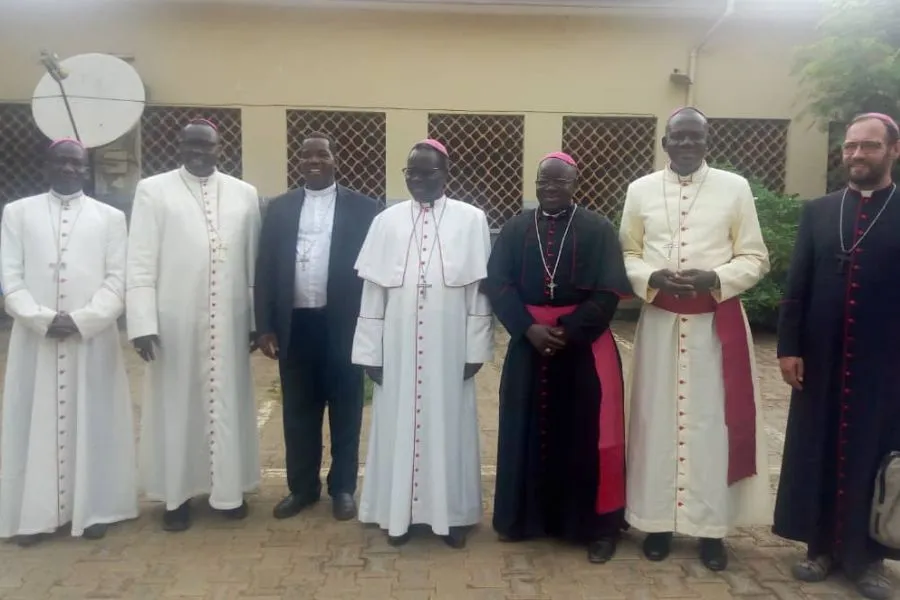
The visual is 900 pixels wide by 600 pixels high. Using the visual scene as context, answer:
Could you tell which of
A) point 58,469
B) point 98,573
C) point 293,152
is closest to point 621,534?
point 98,573

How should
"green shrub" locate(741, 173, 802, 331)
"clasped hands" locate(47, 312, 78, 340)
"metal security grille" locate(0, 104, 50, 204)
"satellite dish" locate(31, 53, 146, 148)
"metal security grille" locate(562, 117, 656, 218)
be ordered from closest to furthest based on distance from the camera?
"clasped hands" locate(47, 312, 78, 340)
"satellite dish" locate(31, 53, 146, 148)
"green shrub" locate(741, 173, 802, 331)
"metal security grille" locate(0, 104, 50, 204)
"metal security grille" locate(562, 117, 656, 218)

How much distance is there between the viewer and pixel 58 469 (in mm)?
3947

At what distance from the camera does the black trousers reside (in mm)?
4273

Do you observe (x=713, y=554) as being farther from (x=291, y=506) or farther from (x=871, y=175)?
(x=291, y=506)

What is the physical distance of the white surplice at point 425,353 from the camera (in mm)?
3896

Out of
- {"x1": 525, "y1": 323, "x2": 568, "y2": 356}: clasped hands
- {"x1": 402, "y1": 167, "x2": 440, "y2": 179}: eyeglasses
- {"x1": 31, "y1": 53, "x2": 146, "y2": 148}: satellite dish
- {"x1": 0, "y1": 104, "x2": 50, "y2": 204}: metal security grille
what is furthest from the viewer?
{"x1": 0, "y1": 104, "x2": 50, "y2": 204}: metal security grille

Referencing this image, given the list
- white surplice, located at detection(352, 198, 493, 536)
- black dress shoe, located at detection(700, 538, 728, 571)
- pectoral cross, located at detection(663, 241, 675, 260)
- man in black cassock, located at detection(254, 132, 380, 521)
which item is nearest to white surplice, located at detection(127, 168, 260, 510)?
man in black cassock, located at detection(254, 132, 380, 521)

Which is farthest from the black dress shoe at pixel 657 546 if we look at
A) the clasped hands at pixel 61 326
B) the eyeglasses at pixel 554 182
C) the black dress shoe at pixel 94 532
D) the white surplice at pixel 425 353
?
the clasped hands at pixel 61 326

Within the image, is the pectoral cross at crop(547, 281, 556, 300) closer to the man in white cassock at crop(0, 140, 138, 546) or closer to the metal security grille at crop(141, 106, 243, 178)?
the man in white cassock at crop(0, 140, 138, 546)

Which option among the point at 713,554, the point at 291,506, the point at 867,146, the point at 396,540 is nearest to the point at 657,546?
the point at 713,554

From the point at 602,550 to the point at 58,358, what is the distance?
276 cm

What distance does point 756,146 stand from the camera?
10.6m

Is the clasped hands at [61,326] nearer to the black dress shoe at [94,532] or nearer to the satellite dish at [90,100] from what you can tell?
the black dress shoe at [94,532]

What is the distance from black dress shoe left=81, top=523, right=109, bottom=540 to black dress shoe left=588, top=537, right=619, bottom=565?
238 cm
